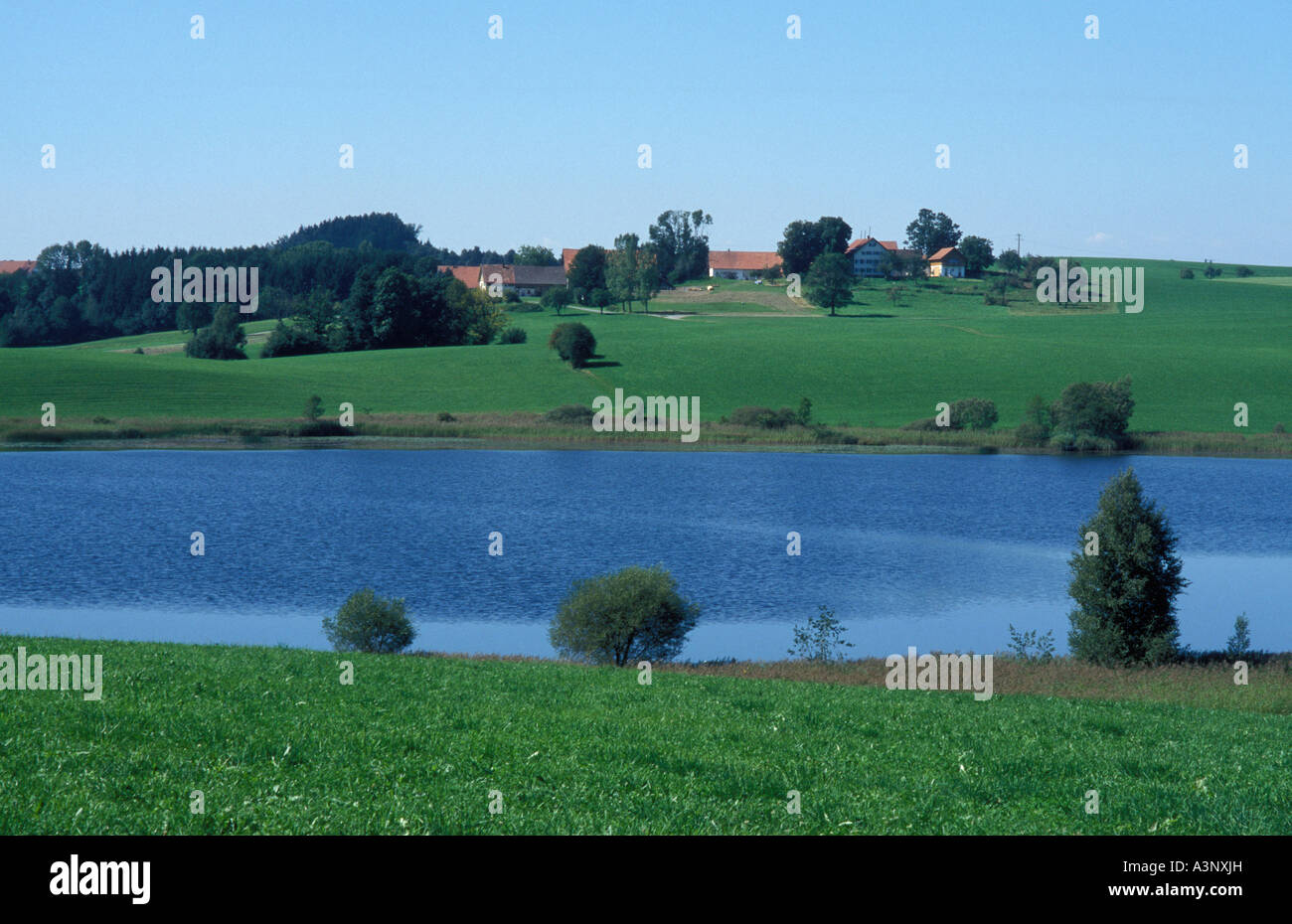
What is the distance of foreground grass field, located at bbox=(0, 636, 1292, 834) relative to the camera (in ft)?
27.9

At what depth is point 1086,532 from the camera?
27.3 m

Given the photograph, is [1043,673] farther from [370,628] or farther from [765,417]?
[765,417]

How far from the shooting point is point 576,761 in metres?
10.6

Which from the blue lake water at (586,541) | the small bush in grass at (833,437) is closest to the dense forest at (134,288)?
the small bush in grass at (833,437)

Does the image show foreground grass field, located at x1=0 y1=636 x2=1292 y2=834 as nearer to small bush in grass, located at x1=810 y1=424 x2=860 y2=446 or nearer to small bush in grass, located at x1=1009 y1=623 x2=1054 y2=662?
small bush in grass, located at x1=1009 y1=623 x2=1054 y2=662

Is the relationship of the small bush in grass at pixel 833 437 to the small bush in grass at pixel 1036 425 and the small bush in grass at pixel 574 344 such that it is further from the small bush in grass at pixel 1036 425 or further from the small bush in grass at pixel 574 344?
the small bush in grass at pixel 574 344

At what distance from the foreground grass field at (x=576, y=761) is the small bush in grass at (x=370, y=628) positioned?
32.7 feet

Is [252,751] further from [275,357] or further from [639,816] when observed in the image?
Result: [275,357]

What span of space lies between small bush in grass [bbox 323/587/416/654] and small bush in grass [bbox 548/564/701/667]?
3866 millimetres

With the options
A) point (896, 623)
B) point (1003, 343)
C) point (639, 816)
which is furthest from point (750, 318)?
point (639, 816)
